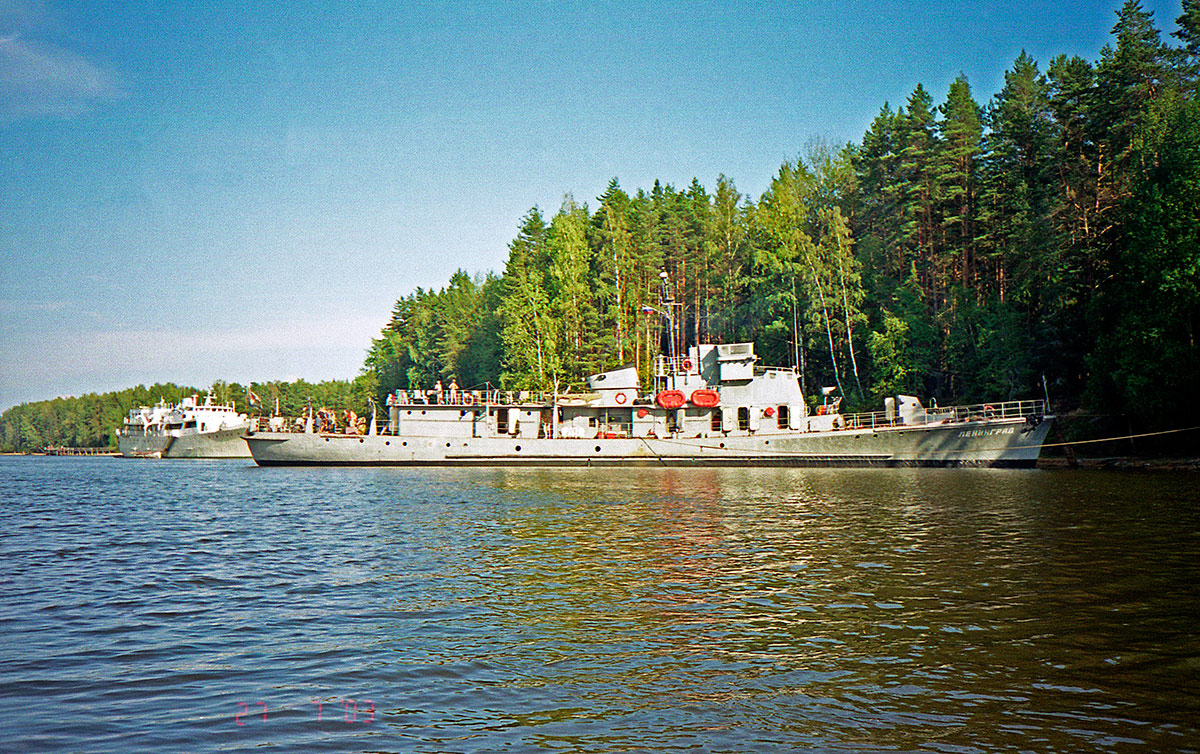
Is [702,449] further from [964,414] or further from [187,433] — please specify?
[187,433]

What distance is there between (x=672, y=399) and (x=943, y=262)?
93.2 ft

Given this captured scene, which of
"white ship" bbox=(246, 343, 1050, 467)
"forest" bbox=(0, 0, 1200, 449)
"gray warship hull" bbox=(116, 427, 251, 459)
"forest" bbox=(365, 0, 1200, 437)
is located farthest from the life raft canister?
"gray warship hull" bbox=(116, 427, 251, 459)

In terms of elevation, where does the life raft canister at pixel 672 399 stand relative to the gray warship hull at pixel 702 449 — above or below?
above

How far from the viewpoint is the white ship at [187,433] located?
297 feet

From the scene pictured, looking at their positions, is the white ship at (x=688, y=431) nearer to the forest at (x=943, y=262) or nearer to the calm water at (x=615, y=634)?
the forest at (x=943, y=262)

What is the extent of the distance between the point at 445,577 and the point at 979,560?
10598mm

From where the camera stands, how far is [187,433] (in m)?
91.5

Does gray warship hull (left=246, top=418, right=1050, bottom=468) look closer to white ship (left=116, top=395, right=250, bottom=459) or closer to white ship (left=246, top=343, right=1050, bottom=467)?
white ship (left=246, top=343, right=1050, bottom=467)

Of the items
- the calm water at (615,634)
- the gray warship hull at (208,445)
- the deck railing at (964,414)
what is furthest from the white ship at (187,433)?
the calm water at (615,634)

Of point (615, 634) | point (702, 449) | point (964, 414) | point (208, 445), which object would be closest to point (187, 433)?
point (208, 445)

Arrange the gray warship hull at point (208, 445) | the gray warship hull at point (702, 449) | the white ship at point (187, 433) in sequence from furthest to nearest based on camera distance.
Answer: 1. the white ship at point (187, 433)
2. the gray warship hull at point (208, 445)
3. the gray warship hull at point (702, 449)

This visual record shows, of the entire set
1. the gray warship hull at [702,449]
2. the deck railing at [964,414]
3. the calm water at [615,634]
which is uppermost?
the deck railing at [964,414]

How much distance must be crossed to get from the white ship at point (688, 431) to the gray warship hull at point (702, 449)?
70 millimetres

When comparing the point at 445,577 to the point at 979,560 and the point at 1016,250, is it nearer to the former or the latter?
the point at 979,560
